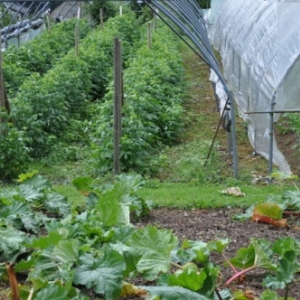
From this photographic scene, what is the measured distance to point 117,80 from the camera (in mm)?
9430

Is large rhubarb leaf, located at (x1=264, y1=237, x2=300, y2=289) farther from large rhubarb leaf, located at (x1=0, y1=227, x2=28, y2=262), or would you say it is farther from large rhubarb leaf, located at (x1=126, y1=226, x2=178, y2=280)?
large rhubarb leaf, located at (x1=0, y1=227, x2=28, y2=262)

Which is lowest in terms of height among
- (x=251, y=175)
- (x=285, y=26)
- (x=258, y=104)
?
(x=251, y=175)

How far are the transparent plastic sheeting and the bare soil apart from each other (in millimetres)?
3354

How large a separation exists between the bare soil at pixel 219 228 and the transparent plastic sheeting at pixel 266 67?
335 cm

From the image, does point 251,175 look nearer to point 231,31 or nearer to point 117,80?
point 117,80

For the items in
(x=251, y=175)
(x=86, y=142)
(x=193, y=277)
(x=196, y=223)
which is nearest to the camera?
(x=193, y=277)

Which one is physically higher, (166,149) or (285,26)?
(285,26)

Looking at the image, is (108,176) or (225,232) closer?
(225,232)

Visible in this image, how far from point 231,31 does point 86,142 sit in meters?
7.98

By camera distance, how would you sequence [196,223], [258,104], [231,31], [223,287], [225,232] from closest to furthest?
[223,287] < [225,232] < [196,223] < [258,104] < [231,31]

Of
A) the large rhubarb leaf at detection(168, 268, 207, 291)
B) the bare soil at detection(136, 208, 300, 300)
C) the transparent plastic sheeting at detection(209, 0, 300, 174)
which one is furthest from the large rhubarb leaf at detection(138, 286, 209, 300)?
the transparent plastic sheeting at detection(209, 0, 300, 174)

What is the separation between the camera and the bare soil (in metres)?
5.20

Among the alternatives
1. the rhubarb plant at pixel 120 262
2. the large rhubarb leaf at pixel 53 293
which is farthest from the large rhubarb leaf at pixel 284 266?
the large rhubarb leaf at pixel 53 293

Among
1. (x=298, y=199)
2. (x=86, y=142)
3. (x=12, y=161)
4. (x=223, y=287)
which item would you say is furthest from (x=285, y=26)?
(x=223, y=287)
